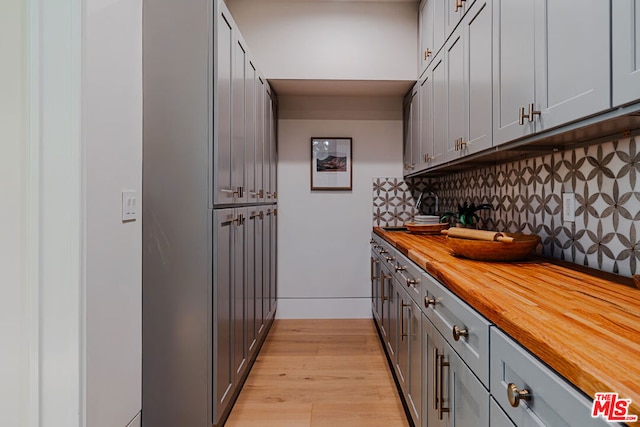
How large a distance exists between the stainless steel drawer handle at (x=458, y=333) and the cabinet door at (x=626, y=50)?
27.7 inches

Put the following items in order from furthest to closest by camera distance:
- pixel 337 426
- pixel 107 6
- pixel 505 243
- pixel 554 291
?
pixel 337 426 < pixel 505 243 < pixel 107 6 < pixel 554 291

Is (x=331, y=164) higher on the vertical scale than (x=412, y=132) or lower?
lower

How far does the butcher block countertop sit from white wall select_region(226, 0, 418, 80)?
7.22 ft

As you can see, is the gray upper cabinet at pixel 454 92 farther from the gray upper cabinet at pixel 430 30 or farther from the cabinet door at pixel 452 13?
the gray upper cabinet at pixel 430 30

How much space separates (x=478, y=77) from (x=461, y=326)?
125cm

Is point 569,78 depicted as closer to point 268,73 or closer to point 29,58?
point 29,58

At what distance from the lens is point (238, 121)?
2.22m

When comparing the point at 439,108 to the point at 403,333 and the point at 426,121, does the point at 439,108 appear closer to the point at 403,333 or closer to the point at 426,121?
the point at 426,121

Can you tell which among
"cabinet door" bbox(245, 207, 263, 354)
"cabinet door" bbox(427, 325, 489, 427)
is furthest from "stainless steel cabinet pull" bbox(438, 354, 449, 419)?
"cabinet door" bbox(245, 207, 263, 354)

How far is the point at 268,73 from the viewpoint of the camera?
3201 millimetres

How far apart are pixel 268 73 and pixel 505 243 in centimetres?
241

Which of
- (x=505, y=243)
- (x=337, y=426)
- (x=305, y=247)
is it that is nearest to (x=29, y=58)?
(x=505, y=243)
